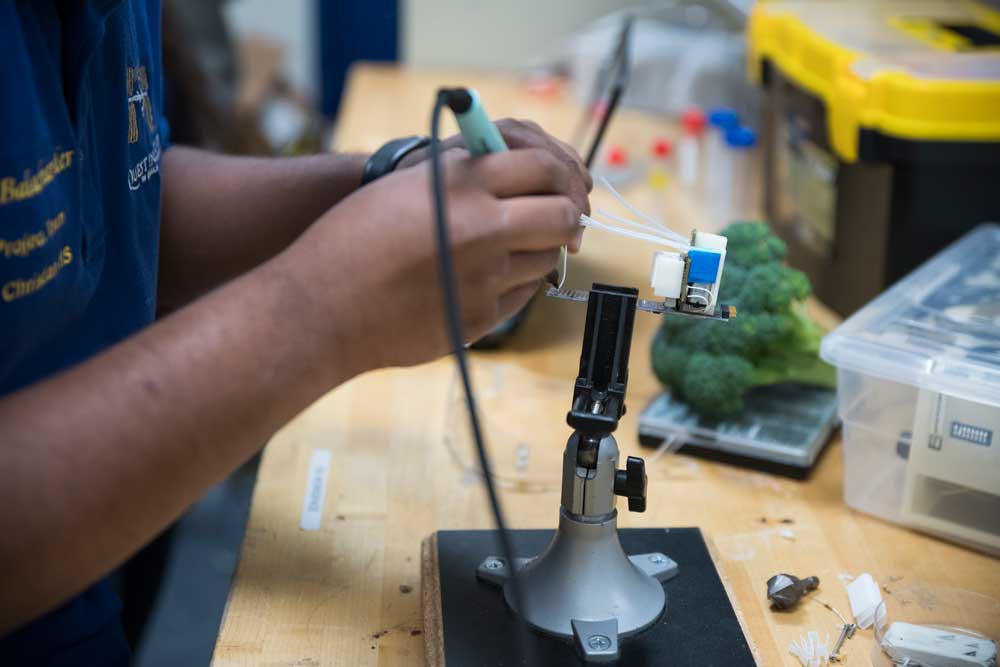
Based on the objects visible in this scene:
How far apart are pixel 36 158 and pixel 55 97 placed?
0.05m

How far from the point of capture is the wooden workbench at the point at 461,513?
2.42ft

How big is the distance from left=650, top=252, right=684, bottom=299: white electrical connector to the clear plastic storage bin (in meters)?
0.23

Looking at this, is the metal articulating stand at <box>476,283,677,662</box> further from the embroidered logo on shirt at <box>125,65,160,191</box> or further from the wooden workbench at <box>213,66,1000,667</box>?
the embroidered logo on shirt at <box>125,65,160,191</box>

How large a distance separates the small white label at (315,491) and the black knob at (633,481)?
0.94 feet

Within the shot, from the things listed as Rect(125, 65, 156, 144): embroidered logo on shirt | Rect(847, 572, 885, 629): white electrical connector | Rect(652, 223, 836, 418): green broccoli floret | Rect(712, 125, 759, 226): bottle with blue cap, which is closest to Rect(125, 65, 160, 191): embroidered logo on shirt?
Rect(125, 65, 156, 144): embroidered logo on shirt

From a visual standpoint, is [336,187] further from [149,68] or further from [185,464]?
[185,464]

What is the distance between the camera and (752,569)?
0.81 meters

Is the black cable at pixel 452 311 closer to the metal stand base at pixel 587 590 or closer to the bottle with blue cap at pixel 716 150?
the metal stand base at pixel 587 590

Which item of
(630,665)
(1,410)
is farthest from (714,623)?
(1,410)

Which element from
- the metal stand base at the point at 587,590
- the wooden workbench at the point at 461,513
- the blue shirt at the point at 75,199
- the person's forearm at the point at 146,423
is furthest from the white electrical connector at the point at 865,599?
the blue shirt at the point at 75,199

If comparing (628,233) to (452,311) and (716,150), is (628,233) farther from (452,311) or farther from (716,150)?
(716,150)

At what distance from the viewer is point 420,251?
1.94ft

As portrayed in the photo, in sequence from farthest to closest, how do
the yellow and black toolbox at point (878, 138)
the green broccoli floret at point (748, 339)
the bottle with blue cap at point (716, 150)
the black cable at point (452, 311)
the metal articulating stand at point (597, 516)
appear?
the bottle with blue cap at point (716, 150) < the yellow and black toolbox at point (878, 138) < the green broccoli floret at point (748, 339) < the metal articulating stand at point (597, 516) < the black cable at point (452, 311)

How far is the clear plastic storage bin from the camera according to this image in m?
0.79
